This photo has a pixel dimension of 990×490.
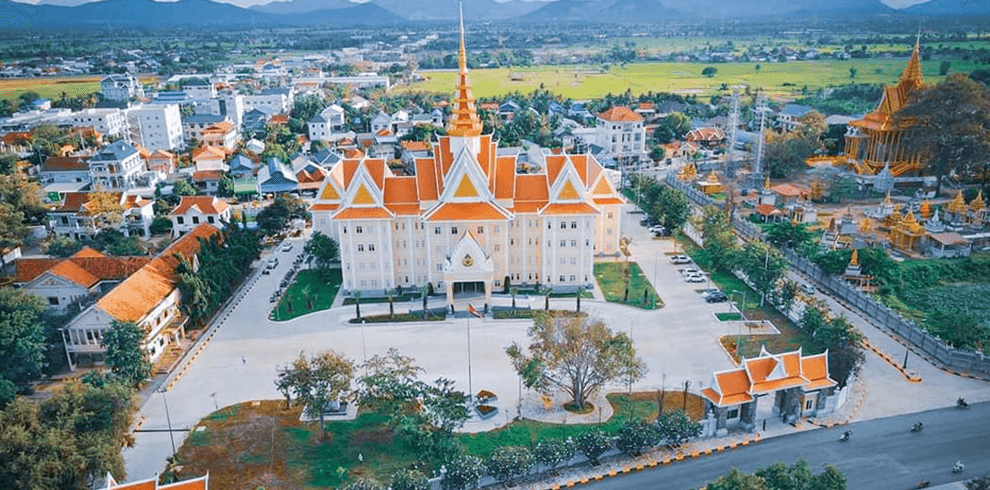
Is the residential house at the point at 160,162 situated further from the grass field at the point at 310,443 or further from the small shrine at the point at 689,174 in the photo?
the small shrine at the point at 689,174

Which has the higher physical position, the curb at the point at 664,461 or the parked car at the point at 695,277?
the parked car at the point at 695,277

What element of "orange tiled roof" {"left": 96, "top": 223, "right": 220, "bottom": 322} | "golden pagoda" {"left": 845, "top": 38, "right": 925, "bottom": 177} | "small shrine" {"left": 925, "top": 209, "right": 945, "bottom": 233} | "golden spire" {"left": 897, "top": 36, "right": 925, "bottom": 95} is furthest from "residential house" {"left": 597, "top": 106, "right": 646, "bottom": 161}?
"orange tiled roof" {"left": 96, "top": 223, "right": 220, "bottom": 322}

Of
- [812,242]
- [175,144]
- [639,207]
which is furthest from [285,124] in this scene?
[812,242]

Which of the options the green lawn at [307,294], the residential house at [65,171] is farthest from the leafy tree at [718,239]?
the residential house at [65,171]

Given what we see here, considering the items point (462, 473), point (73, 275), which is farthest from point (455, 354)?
point (73, 275)

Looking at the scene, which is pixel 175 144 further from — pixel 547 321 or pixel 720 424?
pixel 720 424

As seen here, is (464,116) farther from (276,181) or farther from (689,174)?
(689,174)
